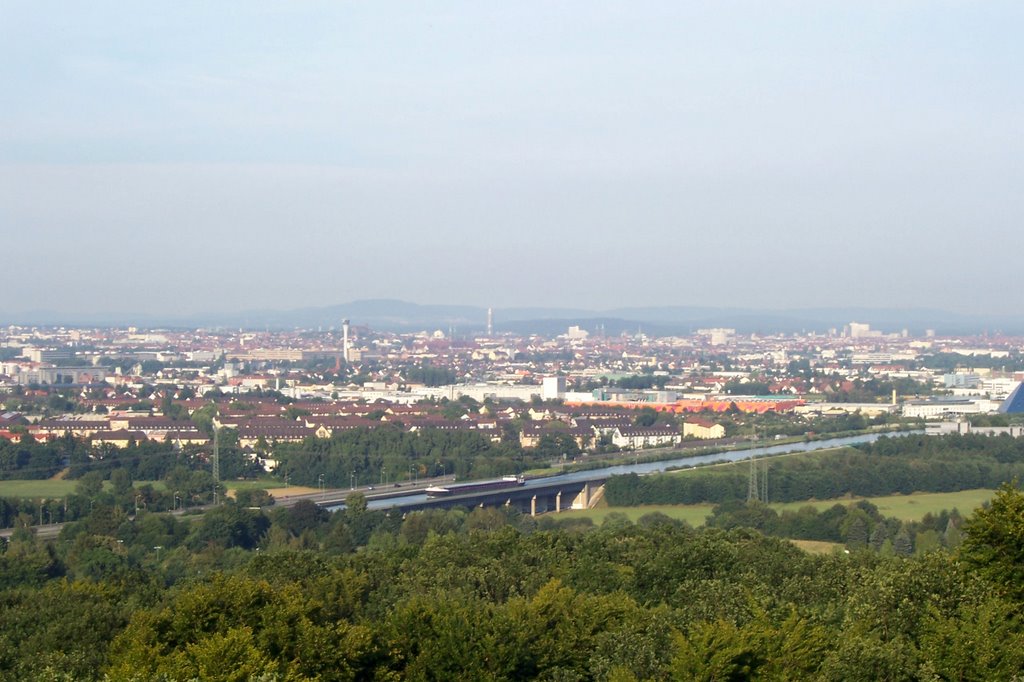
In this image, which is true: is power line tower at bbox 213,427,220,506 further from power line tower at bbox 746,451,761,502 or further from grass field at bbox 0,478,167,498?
power line tower at bbox 746,451,761,502

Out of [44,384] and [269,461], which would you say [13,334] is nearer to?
[44,384]

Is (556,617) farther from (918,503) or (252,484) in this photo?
(252,484)

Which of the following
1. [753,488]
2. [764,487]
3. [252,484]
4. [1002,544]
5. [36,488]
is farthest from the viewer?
[252,484]

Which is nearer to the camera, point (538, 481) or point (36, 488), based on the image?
point (36, 488)

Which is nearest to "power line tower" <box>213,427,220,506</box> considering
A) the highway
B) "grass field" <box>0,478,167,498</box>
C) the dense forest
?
"grass field" <box>0,478,167,498</box>

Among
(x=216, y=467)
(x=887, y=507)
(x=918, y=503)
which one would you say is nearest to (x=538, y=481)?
(x=216, y=467)

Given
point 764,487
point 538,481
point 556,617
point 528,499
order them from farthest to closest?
1. point 538,481
2. point 528,499
3. point 764,487
4. point 556,617
